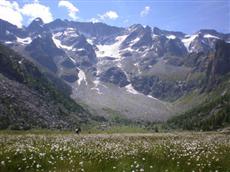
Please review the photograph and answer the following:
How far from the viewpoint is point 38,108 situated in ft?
647

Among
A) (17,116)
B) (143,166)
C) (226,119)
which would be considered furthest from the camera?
(226,119)

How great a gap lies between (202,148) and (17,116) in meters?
150

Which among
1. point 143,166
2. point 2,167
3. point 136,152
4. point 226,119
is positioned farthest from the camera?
point 226,119

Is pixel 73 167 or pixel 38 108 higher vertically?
pixel 38 108

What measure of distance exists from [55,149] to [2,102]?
154745mm

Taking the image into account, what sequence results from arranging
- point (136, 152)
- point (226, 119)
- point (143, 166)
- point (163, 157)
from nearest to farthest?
point (143, 166), point (163, 157), point (136, 152), point (226, 119)

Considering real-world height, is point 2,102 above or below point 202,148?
above

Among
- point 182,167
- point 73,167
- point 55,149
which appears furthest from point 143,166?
point 55,149

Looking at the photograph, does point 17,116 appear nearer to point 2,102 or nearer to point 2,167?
point 2,102

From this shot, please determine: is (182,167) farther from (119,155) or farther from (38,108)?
(38,108)

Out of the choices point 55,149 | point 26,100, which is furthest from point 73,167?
point 26,100

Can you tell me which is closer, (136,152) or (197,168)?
(197,168)

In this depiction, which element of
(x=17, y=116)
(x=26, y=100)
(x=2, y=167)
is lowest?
(x=2, y=167)

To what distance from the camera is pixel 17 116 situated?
163m
